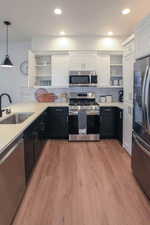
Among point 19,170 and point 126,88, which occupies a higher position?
point 126,88

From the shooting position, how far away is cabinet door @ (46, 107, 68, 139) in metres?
5.03

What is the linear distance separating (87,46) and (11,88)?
8.44 feet

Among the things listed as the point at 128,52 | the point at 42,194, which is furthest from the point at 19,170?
the point at 128,52

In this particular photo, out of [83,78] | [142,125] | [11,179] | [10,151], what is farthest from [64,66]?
[11,179]

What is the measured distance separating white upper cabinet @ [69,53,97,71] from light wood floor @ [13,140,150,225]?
2.38m

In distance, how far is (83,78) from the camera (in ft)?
17.5

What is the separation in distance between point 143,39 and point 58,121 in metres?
2.99

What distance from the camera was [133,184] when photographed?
286 cm

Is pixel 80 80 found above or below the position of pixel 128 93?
above

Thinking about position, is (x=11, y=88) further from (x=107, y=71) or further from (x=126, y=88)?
(x=126, y=88)

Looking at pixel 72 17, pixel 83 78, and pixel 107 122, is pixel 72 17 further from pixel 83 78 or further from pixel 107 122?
pixel 107 122

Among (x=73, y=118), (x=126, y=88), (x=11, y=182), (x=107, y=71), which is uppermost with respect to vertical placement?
(x=107, y=71)

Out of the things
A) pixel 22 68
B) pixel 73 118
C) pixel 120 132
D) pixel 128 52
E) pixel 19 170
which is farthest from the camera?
pixel 22 68

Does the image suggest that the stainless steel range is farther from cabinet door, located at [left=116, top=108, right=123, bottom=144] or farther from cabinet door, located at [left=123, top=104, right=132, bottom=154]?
cabinet door, located at [left=123, top=104, right=132, bottom=154]
